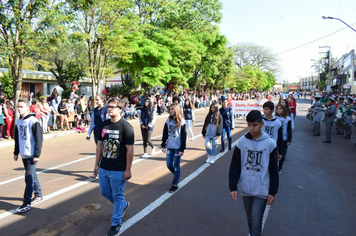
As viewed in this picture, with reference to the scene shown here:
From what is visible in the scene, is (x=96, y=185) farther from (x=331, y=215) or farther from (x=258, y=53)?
(x=258, y=53)

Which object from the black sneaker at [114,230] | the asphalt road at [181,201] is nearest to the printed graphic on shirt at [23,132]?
the asphalt road at [181,201]

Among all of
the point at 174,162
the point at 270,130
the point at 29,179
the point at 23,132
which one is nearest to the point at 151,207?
the point at 174,162

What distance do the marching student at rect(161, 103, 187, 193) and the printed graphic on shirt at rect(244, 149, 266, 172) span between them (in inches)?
93.9

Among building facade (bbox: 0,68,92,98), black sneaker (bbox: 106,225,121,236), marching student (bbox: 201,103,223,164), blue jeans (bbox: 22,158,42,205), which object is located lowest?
black sneaker (bbox: 106,225,121,236)

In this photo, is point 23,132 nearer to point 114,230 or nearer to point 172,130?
point 114,230

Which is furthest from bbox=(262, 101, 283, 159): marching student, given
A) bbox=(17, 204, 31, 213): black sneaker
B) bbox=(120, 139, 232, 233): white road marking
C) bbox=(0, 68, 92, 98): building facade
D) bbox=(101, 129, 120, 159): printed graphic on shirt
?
bbox=(0, 68, 92, 98): building facade

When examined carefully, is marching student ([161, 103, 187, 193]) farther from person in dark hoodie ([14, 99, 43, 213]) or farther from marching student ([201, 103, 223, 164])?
person in dark hoodie ([14, 99, 43, 213])

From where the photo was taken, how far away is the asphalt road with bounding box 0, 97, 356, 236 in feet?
13.1

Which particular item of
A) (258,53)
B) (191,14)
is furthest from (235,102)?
(258,53)

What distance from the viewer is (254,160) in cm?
311

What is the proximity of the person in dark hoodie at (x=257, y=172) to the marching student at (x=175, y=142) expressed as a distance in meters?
2.37

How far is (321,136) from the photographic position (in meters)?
12.7

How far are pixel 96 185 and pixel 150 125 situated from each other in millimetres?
2579

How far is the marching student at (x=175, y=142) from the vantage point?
544 cm
